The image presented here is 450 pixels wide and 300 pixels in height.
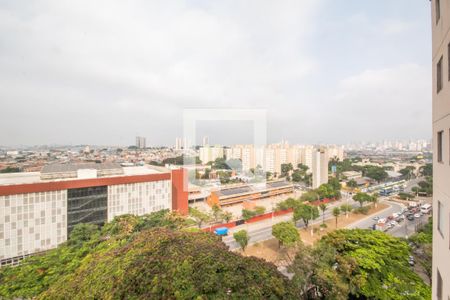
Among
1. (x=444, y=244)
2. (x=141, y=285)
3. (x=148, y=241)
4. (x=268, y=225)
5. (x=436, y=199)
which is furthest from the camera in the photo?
(x=268, y=225)

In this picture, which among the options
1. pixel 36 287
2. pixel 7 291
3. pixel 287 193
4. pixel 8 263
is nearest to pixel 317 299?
pixel 36 287

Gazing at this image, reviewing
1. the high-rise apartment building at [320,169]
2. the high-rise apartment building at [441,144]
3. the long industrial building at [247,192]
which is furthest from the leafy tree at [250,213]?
the high-rise apartment building at [441,144]

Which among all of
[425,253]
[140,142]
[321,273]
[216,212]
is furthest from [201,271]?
[140,142]

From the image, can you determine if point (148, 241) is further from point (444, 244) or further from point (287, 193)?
point (287, 193)

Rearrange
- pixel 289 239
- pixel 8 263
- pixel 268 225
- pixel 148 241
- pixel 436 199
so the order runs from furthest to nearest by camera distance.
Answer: pixel 268 225, pixel 289 239, pixel 8 263, pixel 148 241, pixel 436 199

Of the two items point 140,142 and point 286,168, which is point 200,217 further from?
point 140,142

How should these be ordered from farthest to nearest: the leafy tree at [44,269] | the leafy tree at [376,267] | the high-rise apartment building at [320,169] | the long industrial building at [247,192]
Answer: the high-rise apartment building at [320,169] < the long industrial building at [247,192] < the leafy tree at [376,267] < the leafy tree at [44,269]

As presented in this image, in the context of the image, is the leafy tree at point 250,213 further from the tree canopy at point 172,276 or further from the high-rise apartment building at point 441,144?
the high-rise apartment building at point 441,144
